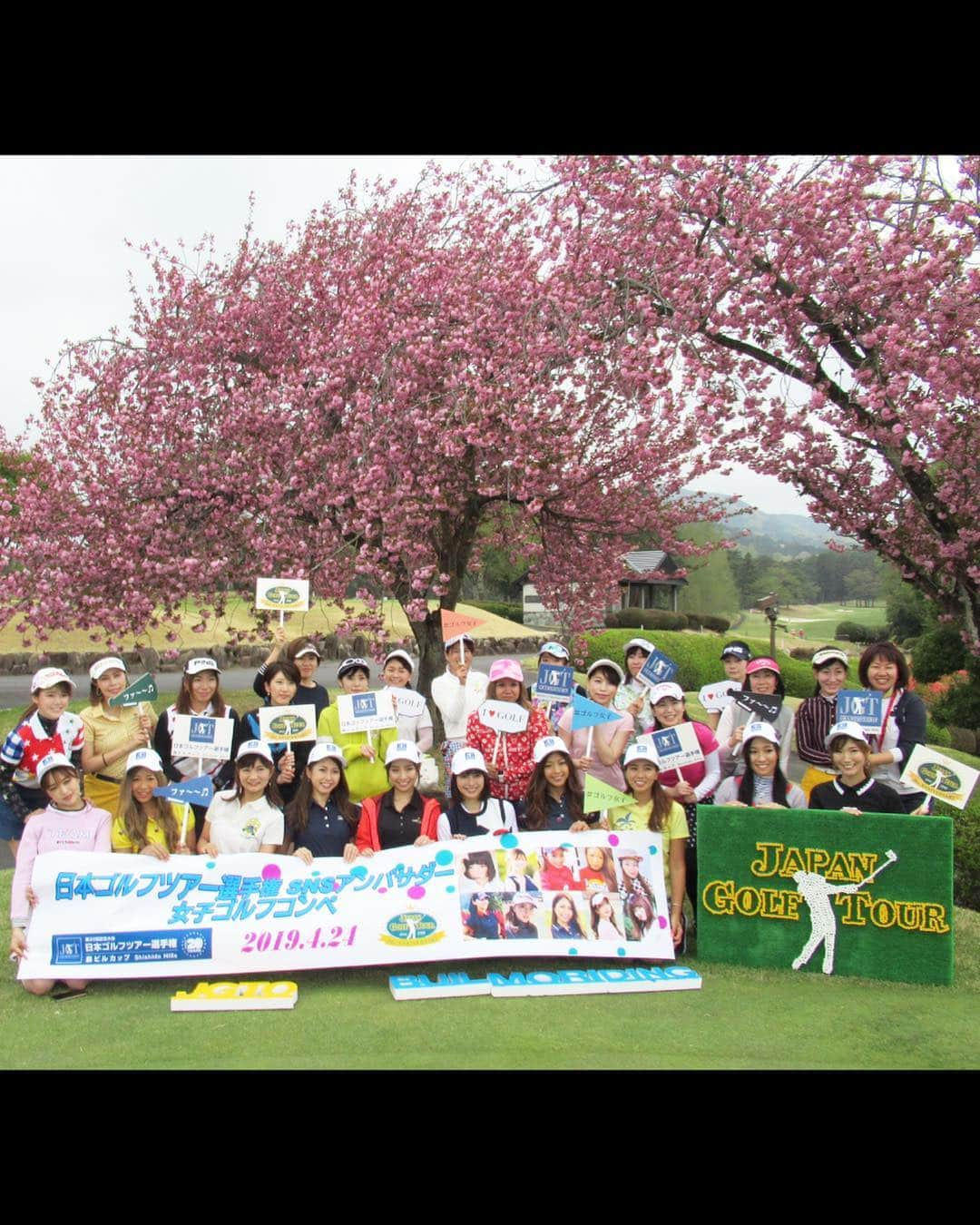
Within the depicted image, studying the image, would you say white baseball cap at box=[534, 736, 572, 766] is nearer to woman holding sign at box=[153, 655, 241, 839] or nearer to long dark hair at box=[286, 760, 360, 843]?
long dark hair at box=[286, 760, 360, 843]

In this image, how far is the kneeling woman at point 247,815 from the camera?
567 cm

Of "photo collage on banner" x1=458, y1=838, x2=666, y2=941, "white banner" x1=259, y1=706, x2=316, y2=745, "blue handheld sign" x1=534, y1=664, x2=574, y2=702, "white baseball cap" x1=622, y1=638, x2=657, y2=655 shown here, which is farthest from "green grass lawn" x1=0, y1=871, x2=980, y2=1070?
"white baseball cap" x1=622, y1=638, x2=657, y2=655

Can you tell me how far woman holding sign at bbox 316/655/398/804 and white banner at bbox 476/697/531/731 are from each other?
0.75 metres

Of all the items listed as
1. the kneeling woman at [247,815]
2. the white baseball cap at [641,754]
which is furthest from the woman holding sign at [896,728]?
the kneeling woman at [247,815]

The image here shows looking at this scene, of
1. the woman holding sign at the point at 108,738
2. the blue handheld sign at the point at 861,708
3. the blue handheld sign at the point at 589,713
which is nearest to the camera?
the blue handheld sign at the point at 861,708

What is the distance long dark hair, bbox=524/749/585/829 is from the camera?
5.88 m

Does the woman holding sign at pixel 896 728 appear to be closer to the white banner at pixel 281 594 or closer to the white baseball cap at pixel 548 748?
the white baseball cap at pixel 548 748

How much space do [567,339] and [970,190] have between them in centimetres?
408

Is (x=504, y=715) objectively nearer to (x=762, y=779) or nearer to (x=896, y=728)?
(x=762, y=779)

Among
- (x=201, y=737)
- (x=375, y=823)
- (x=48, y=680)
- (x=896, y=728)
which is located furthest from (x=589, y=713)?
(x=48, y=680)

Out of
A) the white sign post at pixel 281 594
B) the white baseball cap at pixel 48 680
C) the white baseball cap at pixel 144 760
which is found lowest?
the white baseball cap at pixel 144 760

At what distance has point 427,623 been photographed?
12211 mm

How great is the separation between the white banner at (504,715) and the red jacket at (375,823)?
667 millimetres

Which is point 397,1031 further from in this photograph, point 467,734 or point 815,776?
point 815,776
